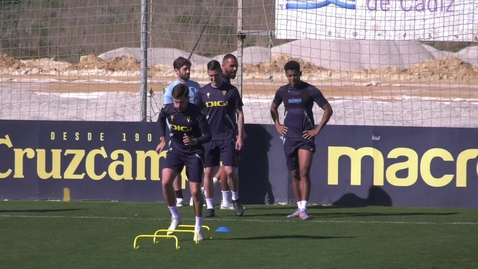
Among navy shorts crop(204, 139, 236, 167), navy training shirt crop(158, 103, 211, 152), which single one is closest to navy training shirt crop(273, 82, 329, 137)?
navy shorts crop(204, 139, 236, 167)

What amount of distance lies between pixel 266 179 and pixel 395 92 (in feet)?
72.5

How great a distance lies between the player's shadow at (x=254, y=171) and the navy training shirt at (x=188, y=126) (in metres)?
3.89

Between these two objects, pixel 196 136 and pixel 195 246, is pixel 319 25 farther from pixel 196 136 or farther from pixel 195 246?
pixel 195 246

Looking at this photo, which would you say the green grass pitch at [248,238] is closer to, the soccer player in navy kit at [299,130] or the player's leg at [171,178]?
the player's leg at [171,178]

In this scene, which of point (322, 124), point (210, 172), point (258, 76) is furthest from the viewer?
point (258, 76)

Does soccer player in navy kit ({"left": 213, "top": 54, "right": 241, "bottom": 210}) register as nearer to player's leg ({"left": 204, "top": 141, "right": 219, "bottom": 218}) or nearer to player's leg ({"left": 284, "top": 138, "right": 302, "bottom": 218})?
player's leg ({"left": 204, "top": 141, "right": 219, "bottom": 218})

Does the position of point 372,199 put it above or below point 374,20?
below

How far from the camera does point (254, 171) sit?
13.5 m

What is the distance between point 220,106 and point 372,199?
9.82 feet

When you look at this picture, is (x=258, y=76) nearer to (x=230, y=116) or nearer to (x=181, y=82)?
(x=230, y=116)

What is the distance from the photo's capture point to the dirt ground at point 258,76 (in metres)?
22.9

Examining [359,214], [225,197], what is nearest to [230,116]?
[225,197]

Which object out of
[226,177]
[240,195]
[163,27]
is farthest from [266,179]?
[163,27]

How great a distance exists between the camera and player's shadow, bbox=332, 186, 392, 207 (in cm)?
1318
